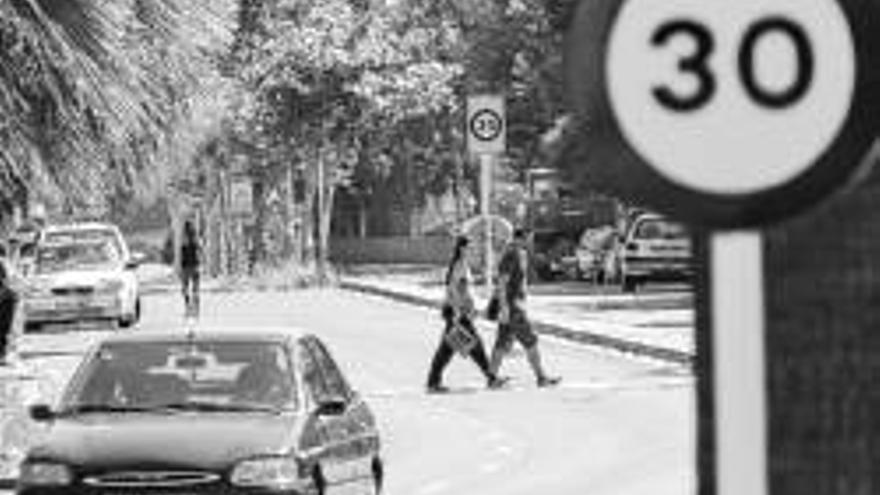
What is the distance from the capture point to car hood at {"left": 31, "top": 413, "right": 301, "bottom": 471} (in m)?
13.3

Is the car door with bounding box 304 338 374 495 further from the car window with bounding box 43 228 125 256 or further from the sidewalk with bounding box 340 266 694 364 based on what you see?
the car window with bounding box 43 228 125 256

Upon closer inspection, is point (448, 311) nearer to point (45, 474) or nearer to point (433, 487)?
point (433, 487)

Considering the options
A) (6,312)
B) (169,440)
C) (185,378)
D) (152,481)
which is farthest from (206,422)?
(6,312)

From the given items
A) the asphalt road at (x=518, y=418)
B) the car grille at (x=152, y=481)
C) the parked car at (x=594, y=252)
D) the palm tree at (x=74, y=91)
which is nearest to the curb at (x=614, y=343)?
the asphalt road at (x=518, y=418)

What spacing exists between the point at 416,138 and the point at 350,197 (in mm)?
13187

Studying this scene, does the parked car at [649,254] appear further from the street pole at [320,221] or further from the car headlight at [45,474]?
the car headlight at [45,474]

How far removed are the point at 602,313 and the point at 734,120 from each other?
41.2m

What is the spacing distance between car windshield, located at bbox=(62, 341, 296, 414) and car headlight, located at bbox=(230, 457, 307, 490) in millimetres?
784

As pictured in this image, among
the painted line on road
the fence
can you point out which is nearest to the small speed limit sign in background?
the painted line on road

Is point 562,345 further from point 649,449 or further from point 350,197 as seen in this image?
point 350,197

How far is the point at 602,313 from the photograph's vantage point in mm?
46031

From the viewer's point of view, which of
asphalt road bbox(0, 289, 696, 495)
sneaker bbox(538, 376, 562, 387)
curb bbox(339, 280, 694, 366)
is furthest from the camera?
curb bbox(339, 280, 694, 366)

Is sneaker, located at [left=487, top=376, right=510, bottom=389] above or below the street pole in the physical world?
below

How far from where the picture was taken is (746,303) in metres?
4.93
